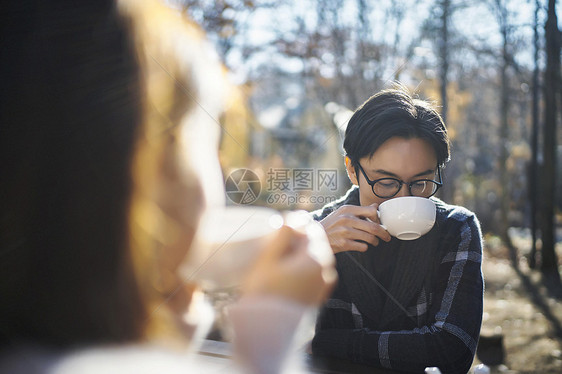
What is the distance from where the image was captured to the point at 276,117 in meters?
0.97

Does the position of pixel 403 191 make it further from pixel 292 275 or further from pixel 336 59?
pixel 336 59

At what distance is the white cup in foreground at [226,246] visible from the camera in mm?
415

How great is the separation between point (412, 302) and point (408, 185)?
0.81ft

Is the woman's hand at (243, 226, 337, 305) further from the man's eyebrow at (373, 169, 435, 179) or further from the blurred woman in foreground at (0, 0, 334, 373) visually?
the man's eyebrow at (373, 169, 435, 179)

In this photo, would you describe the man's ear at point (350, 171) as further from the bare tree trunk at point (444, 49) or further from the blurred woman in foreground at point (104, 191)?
the blurred woman in foreground at point (104, 191)

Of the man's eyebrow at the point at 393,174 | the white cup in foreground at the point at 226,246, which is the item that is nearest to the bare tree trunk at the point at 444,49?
the man's eyebrow at the point at 393,174

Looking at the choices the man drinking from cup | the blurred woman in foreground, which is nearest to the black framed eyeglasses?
the man drinking from cup

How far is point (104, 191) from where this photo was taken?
0.36 m

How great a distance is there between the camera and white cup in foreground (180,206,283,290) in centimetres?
41

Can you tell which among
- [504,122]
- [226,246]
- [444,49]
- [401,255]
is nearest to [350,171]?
[401,255]

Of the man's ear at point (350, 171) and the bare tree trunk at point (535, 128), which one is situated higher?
the bare tree trunk at point (535, 128)

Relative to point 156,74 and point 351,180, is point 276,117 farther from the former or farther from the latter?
point 156,74

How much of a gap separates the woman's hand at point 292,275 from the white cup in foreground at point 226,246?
26 millimetres

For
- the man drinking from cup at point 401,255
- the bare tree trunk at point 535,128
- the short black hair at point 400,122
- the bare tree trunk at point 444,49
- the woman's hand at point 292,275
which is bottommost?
the woman's hand at point 292,275
